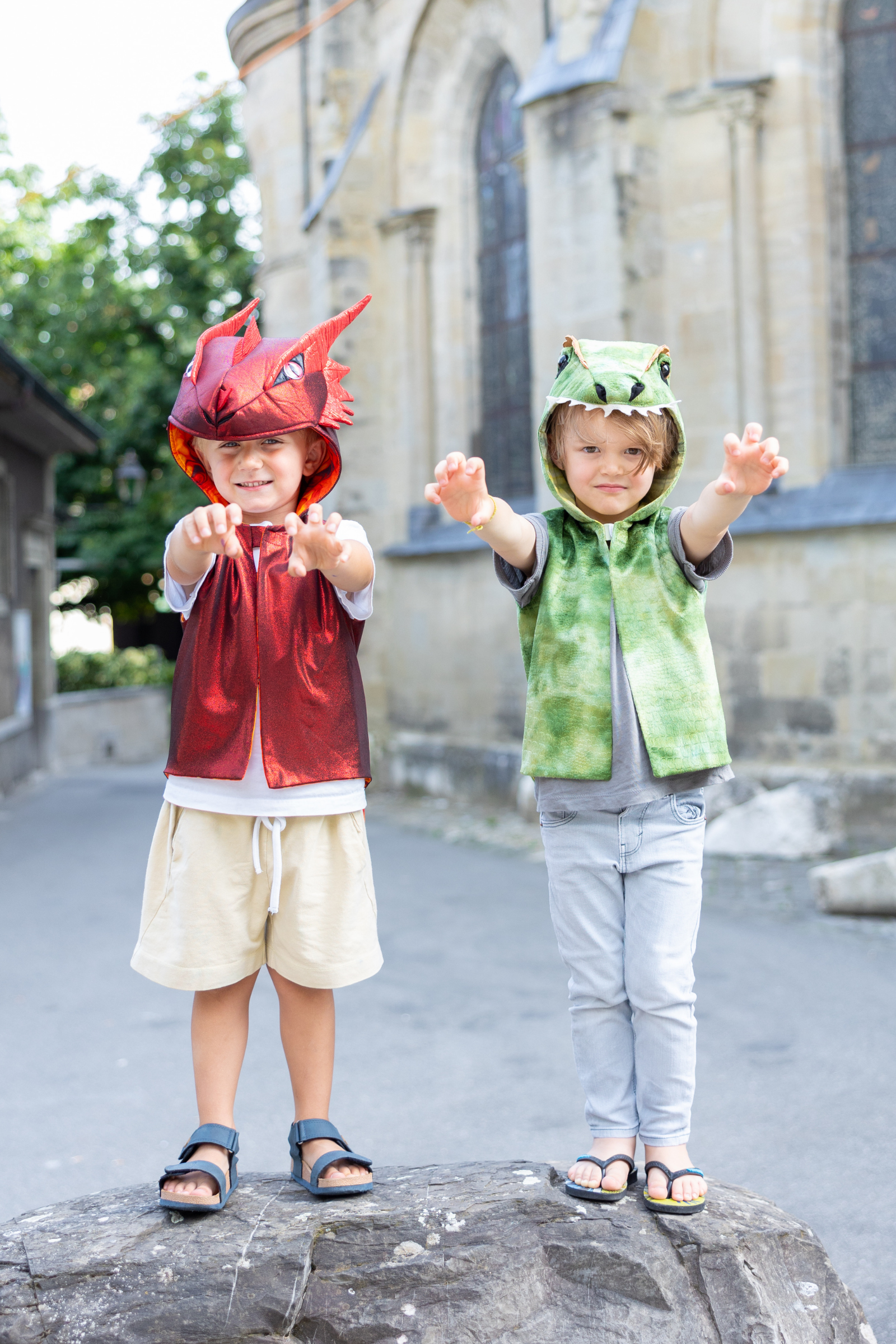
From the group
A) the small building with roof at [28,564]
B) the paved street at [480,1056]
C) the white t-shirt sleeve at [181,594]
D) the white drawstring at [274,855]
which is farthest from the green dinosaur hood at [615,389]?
the small building with roof at [28,564]

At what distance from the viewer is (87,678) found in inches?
863

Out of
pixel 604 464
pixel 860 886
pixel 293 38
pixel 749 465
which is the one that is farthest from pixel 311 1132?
pixel 293 38

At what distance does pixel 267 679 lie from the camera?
2.48 m

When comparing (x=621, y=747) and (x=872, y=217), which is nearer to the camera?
(x=621, y=747)

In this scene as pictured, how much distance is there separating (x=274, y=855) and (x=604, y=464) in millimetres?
1000

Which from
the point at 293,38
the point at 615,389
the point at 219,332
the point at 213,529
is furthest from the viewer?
the point at 293,38

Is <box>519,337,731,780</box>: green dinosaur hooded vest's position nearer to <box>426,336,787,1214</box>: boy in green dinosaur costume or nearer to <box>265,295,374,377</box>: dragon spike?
<box>426,336,787,1214</box>: boy in green dinosaur costume

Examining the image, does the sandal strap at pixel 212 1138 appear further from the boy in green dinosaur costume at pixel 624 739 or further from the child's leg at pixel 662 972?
the child's leg at pixel 662 972

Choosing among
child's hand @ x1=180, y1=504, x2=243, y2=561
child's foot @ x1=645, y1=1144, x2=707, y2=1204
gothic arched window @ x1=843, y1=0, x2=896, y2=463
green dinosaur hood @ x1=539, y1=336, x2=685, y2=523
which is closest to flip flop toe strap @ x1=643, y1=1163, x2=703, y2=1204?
child's foot @ x1=645, y1=1144, x2=707, y2=1204

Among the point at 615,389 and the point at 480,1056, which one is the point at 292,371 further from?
the point at 480,1056

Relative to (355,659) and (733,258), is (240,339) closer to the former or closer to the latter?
(355,659)

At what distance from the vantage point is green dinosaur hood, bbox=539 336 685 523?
94.6 inches

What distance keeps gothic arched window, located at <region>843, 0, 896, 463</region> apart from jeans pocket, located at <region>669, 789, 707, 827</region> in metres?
7.26

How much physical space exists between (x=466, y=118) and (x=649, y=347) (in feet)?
33.8
